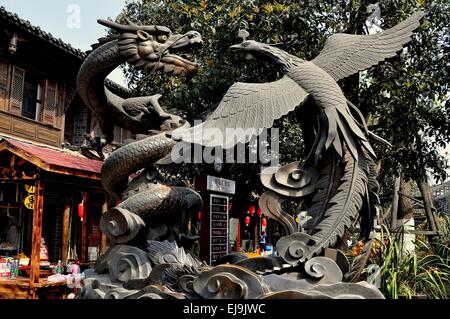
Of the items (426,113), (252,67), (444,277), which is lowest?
(444,277)

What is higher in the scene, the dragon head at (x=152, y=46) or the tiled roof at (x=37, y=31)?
the tiled roof at (x=37, y=31)

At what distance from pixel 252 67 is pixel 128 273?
474 cm

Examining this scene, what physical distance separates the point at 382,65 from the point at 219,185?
3.00 metres

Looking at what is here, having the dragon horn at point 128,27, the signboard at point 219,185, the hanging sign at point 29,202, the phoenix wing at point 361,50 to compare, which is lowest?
the hanging sign at point 29,202

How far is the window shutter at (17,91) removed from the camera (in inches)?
416

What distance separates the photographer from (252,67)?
7531 mm

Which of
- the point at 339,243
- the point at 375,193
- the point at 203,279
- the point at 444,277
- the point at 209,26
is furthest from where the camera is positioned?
the point at 209,26

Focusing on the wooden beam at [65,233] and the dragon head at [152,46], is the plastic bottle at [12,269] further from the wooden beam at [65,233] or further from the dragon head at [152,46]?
the dragon head at [152,46]

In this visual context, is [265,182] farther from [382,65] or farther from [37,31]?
[37,31]

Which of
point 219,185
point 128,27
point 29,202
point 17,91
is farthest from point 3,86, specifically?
point 128,27

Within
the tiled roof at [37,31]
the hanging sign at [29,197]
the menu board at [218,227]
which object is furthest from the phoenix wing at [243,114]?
the tiled roof at [37,31]

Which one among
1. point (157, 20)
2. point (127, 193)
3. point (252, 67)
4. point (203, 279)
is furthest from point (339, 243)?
point (157, 20)

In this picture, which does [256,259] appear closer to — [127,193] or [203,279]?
[203,279]

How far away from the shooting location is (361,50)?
12.9 ft
